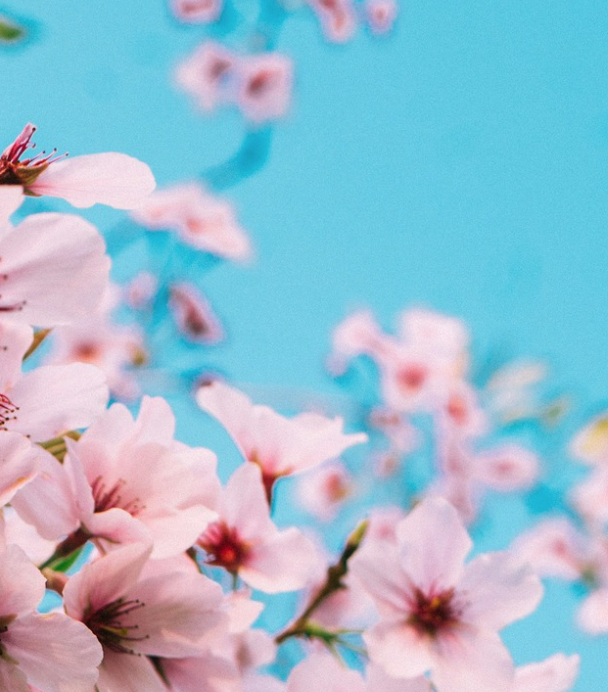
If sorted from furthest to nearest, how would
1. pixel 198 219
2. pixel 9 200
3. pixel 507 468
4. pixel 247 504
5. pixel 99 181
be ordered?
pixel 507 468 → pixel 198 219 → pixel 247 504 → pixel 99 181 → pixel 9 200

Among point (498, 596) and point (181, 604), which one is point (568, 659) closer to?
point (498, 596)

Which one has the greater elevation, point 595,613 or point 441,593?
point 595,613

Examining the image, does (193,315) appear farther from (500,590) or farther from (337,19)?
(500,590)

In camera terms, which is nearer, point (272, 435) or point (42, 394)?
point (42, 394)

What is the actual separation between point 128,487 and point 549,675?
0.36m

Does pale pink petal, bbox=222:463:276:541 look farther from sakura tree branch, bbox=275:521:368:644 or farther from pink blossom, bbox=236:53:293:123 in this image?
pink blossom, bbox=236:53:293:123

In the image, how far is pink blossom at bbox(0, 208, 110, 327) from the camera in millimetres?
462

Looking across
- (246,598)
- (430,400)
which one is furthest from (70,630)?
(430,400)

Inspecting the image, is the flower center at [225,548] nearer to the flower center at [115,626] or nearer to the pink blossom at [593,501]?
the flower center at [115,626]

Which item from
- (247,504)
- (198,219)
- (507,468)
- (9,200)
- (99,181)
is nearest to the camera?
(9,200)

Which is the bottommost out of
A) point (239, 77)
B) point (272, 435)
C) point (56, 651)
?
point (56, 651)

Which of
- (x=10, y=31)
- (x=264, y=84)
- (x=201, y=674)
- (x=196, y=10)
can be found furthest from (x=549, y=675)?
(x=196, y=10)

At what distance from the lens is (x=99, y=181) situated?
1.67ft

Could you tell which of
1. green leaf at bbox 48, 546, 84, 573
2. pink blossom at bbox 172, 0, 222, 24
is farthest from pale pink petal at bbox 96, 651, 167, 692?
pink blossom at bbox 172, 0, 222, 24
